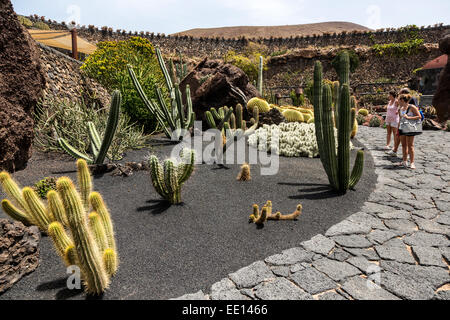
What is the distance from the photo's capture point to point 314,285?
7.97ft

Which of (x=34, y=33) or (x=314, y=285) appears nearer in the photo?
(x=314, y=285)

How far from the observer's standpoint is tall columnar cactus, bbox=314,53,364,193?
4195 mm

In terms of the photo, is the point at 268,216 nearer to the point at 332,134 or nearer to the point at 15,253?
the point at 332,134

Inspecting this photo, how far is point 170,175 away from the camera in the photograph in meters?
3.73

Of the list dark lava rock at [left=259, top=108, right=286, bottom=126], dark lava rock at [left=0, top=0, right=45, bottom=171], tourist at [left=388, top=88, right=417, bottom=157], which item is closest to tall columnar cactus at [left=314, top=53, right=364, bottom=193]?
tourist at [left=388, top=88, right=417, bottom=157]

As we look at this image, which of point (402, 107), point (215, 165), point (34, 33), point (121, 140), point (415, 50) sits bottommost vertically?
point (215, 165)

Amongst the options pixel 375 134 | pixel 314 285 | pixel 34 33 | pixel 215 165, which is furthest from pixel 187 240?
pixel 34 33

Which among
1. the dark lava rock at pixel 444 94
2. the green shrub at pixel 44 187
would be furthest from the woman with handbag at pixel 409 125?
the dark lava rock at pixel 444 94

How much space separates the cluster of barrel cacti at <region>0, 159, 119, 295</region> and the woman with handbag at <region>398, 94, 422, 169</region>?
5849 millimetres

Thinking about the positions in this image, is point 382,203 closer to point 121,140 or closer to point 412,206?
point 412,206

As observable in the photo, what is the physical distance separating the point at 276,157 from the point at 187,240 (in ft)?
12.2

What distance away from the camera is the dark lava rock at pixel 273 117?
880cm

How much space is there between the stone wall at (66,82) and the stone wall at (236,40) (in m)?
29.7

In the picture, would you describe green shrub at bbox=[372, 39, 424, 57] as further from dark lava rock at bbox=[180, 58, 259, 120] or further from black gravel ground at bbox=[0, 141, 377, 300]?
black gravel ground at bbox=[0, 141, 377, 300]
